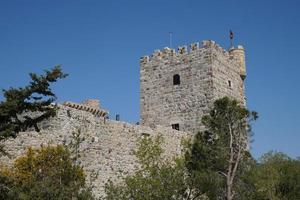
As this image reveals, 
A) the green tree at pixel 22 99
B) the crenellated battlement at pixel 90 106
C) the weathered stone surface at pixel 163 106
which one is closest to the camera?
the green tree at pixel 22 99

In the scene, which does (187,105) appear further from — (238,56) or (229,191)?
(229,191)

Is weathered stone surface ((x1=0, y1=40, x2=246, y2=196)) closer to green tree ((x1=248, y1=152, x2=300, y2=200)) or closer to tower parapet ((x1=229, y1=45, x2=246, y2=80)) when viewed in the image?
tower parapet ((x1=229, y1=45, x2=246, y2=80))

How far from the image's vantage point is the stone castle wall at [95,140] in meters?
19.7

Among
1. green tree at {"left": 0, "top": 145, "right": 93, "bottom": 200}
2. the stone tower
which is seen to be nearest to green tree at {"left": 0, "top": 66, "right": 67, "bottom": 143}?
green tree at {"left": 0, "top": 145, "right": 93, "bottom": 200}

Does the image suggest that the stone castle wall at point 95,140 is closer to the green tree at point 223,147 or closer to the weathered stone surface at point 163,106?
the weathered stone surface at point 163,106

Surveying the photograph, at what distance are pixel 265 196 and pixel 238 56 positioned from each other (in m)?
12.2

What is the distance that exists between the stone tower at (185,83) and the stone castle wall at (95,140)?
5301 mm

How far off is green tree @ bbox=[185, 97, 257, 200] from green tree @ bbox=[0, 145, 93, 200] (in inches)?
190

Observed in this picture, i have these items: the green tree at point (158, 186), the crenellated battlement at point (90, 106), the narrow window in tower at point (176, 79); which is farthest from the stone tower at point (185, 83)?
the green tree at point (158, 186)

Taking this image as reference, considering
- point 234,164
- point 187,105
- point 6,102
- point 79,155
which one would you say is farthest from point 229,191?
point 187,105

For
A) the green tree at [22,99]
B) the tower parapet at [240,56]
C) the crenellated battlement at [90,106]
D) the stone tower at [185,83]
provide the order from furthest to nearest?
the tower parapet at [240,56]
the stone tower at [185,83]
the crenellated battlement at [90,106]
the green tree at [22,99]

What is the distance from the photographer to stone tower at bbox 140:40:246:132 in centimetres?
2892

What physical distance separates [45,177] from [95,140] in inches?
173

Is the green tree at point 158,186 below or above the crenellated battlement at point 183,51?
below
